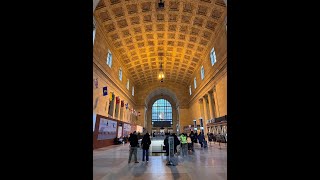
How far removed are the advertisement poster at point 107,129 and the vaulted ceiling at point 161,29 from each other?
7.66m

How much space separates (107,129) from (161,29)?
10.3 metres

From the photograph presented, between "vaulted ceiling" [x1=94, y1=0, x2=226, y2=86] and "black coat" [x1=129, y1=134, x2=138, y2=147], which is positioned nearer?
"black coat" [x1=129, y1=134, x2=138, y2=147]

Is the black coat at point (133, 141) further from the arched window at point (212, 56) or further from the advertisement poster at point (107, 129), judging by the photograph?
the arched window at point (212, 56)

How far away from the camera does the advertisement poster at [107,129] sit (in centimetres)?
1744

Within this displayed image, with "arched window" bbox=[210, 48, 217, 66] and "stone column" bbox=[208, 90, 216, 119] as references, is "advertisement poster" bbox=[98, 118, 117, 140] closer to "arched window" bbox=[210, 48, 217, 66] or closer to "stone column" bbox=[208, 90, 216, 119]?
"stone column" bbox=[208, 90, 216, 119]

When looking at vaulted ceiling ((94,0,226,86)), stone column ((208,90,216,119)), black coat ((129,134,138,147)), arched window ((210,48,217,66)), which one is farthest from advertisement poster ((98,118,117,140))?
arched window ((210,48,217,66))

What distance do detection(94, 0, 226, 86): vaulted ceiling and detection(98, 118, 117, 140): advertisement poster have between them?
7.66 m

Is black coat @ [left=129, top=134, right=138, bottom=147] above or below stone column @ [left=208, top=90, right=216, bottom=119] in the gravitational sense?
below

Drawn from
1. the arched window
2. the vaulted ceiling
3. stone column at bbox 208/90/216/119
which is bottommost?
stone column at bbox 208/90/216/119

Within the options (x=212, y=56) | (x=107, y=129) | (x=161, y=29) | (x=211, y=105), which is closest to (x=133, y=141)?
(x=107, y=129)

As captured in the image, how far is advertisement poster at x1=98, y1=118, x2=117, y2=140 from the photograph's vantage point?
17.4 meters

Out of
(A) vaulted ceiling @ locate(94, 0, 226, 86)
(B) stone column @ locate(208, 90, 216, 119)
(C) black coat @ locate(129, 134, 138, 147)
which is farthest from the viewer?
(B) stone column @ locate(208, 90, 216, 119)
